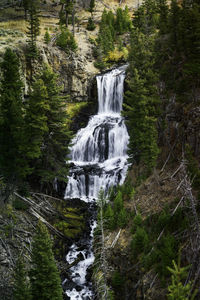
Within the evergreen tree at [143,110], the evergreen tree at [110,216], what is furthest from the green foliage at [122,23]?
the evergreen tree at [110,216]

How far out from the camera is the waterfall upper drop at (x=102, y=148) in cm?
3050

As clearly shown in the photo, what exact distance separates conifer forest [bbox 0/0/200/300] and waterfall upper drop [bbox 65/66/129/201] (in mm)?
133

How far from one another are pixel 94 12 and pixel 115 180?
194 ft

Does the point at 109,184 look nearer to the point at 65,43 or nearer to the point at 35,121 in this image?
the point at 35,121

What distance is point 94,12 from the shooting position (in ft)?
237

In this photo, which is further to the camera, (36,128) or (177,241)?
(36,128)

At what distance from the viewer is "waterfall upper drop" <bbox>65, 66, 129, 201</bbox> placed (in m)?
30.5

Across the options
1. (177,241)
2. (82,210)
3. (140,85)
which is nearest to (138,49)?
(140,85)

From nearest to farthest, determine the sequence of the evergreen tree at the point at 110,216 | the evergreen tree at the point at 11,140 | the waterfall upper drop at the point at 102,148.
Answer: the evergreen tree at the point at 110,216, the evergreen tree at the point at 11,140, the waterfall upper drop at the point at 102,148

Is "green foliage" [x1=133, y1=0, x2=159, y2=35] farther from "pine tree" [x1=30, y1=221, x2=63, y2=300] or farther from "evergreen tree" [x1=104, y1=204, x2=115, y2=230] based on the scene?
"pine tree" [x1=30, y1=221, x2=63, y2=300]

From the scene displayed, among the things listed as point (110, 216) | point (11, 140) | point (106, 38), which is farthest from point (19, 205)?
point (106, 38)

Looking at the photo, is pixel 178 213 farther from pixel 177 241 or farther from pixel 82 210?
pixel 82 210

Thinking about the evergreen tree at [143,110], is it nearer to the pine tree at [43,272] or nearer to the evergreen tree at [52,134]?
the evergreen tree at [52,134]

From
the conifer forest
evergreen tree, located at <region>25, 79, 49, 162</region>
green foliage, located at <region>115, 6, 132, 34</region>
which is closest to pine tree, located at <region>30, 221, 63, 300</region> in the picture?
the conifer forest
